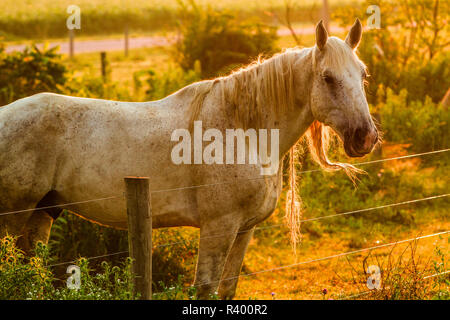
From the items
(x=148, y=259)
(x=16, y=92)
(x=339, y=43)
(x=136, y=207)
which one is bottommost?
(x=148, y=259)

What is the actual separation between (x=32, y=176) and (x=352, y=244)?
410 centimetres

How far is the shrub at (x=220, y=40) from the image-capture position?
1227 cm

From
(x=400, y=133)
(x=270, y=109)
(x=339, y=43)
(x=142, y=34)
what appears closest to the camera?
(x=339, y=43)

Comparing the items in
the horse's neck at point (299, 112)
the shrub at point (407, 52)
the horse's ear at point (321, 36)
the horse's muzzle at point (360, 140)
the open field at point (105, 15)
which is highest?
the open field at point (105, 15)

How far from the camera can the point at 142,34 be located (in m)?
30.2

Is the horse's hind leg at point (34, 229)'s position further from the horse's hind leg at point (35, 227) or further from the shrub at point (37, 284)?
the shrub at point (37, 284)

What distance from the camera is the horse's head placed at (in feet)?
11.8

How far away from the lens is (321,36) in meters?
3.67

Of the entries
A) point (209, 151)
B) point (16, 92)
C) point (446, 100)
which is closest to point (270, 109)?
point (209, 151)

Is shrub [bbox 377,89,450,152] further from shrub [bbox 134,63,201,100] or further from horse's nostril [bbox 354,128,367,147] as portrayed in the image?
horse's nostril [bbox 354,128,367,147]

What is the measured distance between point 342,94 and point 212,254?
1301 mm

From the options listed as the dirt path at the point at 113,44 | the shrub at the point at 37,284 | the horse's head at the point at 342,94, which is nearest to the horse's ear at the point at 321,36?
the horse's head at the point at 342,94

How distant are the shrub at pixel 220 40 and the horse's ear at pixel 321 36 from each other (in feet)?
27.8
